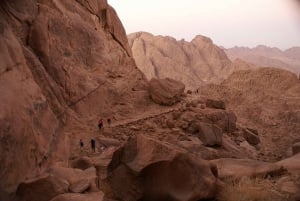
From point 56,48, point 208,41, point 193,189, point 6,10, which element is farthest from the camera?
point 208,41

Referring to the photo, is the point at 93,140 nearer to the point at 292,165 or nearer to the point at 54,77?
the point at 54,77

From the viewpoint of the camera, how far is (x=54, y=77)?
13.9m

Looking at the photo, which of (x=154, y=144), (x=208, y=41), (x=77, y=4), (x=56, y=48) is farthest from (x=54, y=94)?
(x=208, y=41)

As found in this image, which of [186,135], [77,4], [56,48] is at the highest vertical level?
[77,4]

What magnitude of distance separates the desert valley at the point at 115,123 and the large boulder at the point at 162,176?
14 mm

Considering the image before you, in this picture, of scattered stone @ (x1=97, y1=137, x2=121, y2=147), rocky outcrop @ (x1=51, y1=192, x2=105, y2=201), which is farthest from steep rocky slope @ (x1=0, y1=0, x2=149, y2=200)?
scattered stone @ (x1=97, y1=137, x2=121, y2=147)

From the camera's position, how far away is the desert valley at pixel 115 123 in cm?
557

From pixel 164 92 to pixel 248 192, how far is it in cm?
1243

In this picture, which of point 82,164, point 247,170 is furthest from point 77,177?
point 247,170

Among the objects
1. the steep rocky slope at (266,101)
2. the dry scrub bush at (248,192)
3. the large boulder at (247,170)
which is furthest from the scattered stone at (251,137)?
the dry scrub bush at (248,192)

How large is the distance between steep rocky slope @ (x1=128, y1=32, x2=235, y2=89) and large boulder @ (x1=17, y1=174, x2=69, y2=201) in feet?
136

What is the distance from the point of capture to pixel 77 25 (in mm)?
16156

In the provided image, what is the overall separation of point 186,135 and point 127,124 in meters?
2.34

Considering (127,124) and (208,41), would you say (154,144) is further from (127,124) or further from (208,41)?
(208,41)
